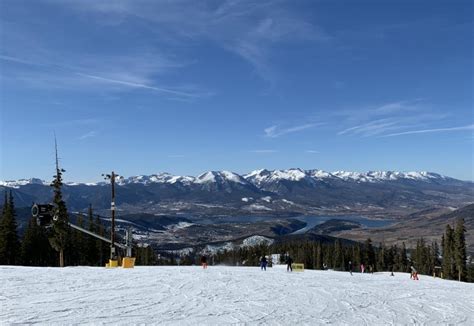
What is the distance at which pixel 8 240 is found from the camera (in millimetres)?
72000

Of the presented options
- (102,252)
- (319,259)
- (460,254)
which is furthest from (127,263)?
(319,259)

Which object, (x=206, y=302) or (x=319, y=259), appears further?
(x=319, y=259)

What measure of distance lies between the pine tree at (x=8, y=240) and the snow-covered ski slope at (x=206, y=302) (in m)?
47.8

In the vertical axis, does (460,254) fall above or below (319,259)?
above

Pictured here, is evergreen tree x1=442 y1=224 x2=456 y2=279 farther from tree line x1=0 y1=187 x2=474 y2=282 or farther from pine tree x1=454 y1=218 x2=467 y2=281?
pine tree x1=454 y1=218 x2=467 y2=281

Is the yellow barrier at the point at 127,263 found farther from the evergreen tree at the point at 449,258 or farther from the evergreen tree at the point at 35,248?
the evergreen tree at the point at 449,258

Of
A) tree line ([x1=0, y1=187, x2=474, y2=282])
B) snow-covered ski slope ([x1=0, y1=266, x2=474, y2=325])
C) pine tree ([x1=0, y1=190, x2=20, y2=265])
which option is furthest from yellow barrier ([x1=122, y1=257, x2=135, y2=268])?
pine tree ([x1=0, y1=190, x2=20, y2=265])

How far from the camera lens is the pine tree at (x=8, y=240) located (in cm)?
7138

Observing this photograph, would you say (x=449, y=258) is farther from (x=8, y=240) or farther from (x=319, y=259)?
(x=8, y=240)

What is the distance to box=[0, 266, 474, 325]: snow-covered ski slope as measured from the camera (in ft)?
57.0

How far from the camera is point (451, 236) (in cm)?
10169

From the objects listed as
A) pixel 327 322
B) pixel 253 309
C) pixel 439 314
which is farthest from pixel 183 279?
pixel 439 314

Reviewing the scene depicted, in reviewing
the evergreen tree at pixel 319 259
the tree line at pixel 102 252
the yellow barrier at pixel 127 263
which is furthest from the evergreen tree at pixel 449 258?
the yellow barrier at pixel 127 263

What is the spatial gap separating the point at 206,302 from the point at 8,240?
62.1m
